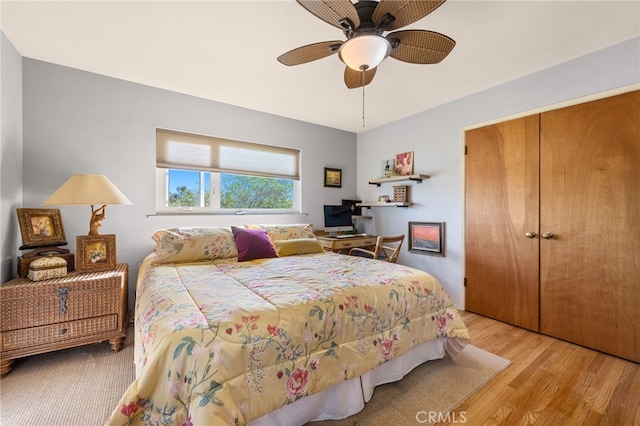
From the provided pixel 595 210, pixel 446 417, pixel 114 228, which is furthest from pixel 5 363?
pixel 595 210

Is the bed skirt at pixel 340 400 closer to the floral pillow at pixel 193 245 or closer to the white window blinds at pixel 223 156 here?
the floral pillow at pixel 193 245

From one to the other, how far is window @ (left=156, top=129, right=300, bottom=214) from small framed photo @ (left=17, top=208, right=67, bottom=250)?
2.61 ft

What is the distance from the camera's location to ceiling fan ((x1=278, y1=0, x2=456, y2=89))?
1.34 meters

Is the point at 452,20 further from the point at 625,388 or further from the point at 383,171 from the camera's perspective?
the point at 625,388

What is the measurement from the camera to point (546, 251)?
2.48 m

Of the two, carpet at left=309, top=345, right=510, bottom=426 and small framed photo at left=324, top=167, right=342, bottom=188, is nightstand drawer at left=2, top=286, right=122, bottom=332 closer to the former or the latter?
carpet at left=309, top=345, right=510, bottom=426

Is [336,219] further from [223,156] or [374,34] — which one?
[374,34]

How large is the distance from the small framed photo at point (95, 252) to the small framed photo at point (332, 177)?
2702 mm

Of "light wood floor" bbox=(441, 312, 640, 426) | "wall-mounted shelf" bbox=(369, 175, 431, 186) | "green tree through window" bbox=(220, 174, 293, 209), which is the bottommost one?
"light wood floor" bbox=(441, 312, 640, 426)

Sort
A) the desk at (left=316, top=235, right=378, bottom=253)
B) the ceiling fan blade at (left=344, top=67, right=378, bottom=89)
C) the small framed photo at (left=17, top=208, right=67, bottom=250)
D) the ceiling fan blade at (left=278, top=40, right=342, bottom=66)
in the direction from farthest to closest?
the desk at (left=316, top=235, right=378, bottom=253) < the small framed photo at (left=17, top=208, right=67, bottom=250) < the ceiling fan blade at (left=344, top=67, right=378, bottom=89) < the ceiling fan blade at (left=278, top=40, right=342, bottom=66)

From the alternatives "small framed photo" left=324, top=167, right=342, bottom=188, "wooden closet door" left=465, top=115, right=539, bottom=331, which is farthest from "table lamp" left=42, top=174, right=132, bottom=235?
"wooden closet door" left=465, top=115, right=539, bottom=331

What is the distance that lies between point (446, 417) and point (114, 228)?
10.1 ft

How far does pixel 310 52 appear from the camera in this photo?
1.71 metres

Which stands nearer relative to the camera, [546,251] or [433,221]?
[546,251]
